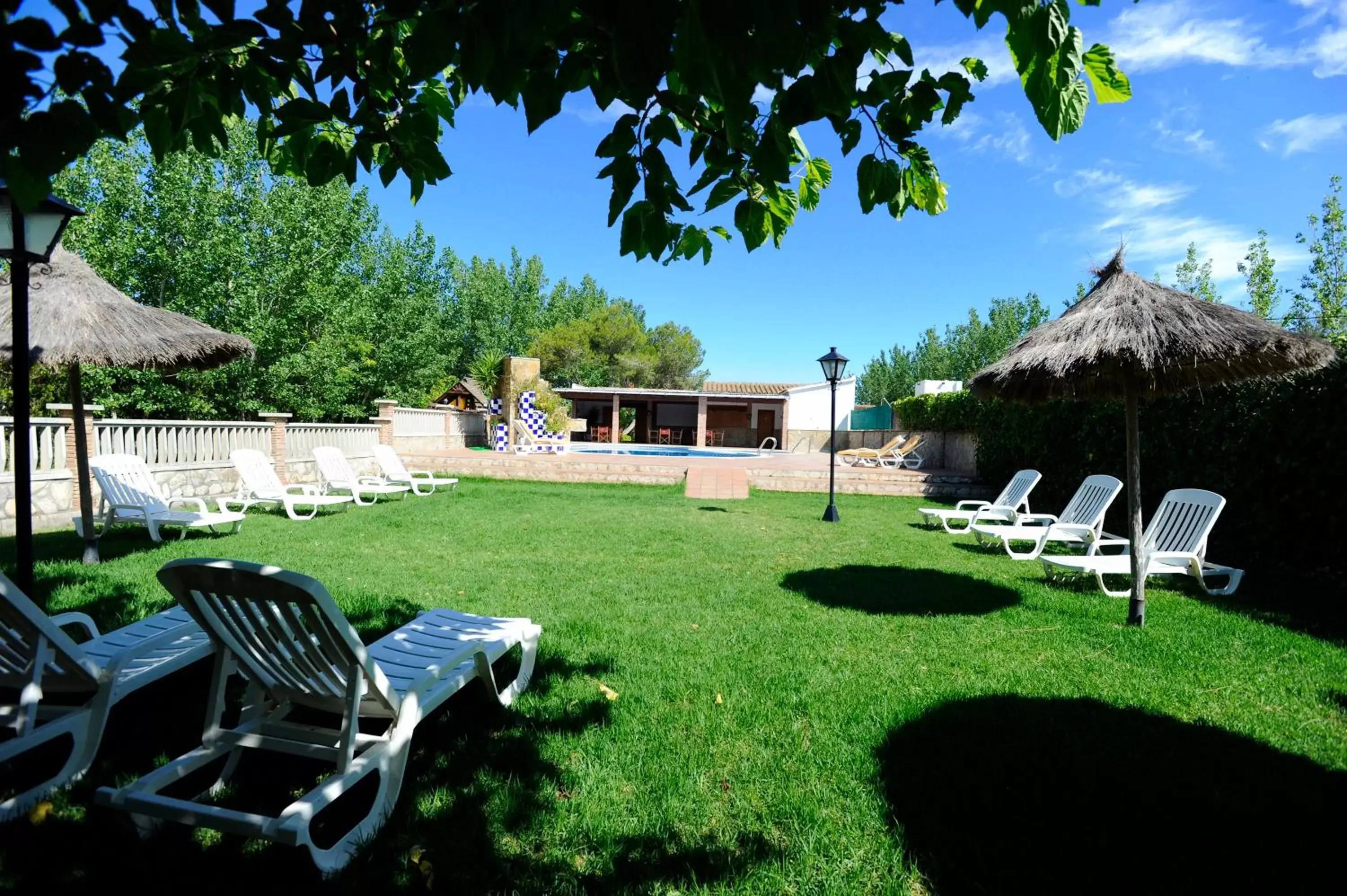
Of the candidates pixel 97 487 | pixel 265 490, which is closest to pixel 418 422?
pixel 265 490

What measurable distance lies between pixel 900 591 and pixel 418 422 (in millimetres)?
18329

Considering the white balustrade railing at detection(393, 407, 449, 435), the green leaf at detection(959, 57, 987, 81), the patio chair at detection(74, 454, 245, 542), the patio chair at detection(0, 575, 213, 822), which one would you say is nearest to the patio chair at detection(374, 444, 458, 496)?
the patio chair at detection(74, 454, 245, 542)

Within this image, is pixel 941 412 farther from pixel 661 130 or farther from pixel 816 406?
pixel 661 130

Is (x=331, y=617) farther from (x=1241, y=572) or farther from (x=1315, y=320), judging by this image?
(x=1315, y=320)

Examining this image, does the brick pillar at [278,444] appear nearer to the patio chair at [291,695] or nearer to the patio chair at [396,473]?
the patio chair at [396,473]

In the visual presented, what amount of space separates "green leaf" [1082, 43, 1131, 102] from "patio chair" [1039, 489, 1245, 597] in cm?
473

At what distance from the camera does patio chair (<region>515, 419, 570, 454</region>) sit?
23938 millimetres

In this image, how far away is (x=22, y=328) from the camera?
3281mm

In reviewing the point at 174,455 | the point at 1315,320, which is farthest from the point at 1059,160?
the point at 1315,320

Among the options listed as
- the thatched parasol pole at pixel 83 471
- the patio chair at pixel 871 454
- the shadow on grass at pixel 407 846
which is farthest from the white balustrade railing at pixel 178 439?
the patio chair at pixel 871 454

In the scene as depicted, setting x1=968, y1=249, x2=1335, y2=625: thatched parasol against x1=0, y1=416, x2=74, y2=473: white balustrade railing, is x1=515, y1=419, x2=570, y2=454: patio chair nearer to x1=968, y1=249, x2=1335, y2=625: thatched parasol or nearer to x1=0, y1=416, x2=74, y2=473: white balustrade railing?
x1=0, y1=416, x2=74, y2=473: white balustrade railing

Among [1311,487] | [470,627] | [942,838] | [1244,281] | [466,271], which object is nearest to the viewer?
[942,838]

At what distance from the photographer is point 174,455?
34.9ft

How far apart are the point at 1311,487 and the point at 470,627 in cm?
838
